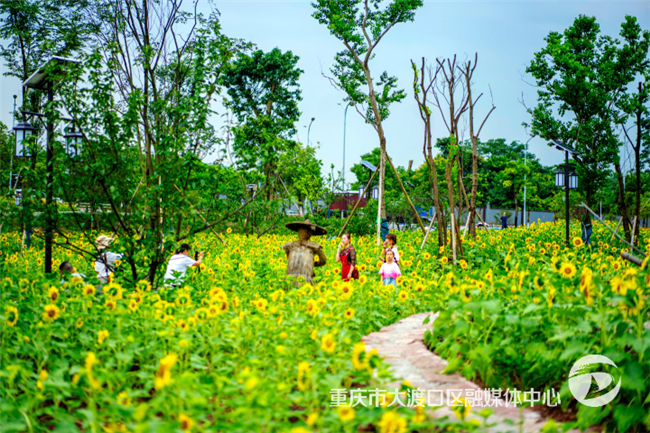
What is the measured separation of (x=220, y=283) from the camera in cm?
636

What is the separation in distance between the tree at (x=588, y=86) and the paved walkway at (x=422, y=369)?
1218 centimetres

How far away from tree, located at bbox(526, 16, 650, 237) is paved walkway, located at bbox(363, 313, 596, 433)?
479 inches

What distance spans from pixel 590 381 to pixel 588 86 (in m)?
14.0

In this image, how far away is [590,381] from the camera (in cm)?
298

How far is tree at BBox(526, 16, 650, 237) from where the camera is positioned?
1450 centimetres

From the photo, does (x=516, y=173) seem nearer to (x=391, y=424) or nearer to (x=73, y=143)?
(x=73, y=143)

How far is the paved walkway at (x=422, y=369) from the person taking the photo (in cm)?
284

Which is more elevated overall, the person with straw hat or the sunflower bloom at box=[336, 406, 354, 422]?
the person with straw hat

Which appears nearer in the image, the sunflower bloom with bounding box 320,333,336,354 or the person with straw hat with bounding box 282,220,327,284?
the sunflower bloom with bounding box 320,333,336,354

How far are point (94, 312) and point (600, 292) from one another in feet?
11.6

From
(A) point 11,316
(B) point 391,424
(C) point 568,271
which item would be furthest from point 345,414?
(A) point 11,316

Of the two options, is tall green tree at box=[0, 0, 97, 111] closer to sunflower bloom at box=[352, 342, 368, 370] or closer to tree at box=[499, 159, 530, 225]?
sunflower bloom at box=[352, 342, 368, 370]

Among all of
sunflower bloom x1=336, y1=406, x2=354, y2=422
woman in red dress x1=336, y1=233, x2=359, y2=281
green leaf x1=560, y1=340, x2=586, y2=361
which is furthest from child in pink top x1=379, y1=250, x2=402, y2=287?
sunflower bloom x1=336, y1=406, x2=354, y2=422

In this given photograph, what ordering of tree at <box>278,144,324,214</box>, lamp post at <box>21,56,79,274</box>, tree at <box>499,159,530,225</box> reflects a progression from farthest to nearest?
tree at <box>499,159,530,225</box> → tree at <box>278,144,324,214</box> → lamp post at <box>21,56,79,274</box>
